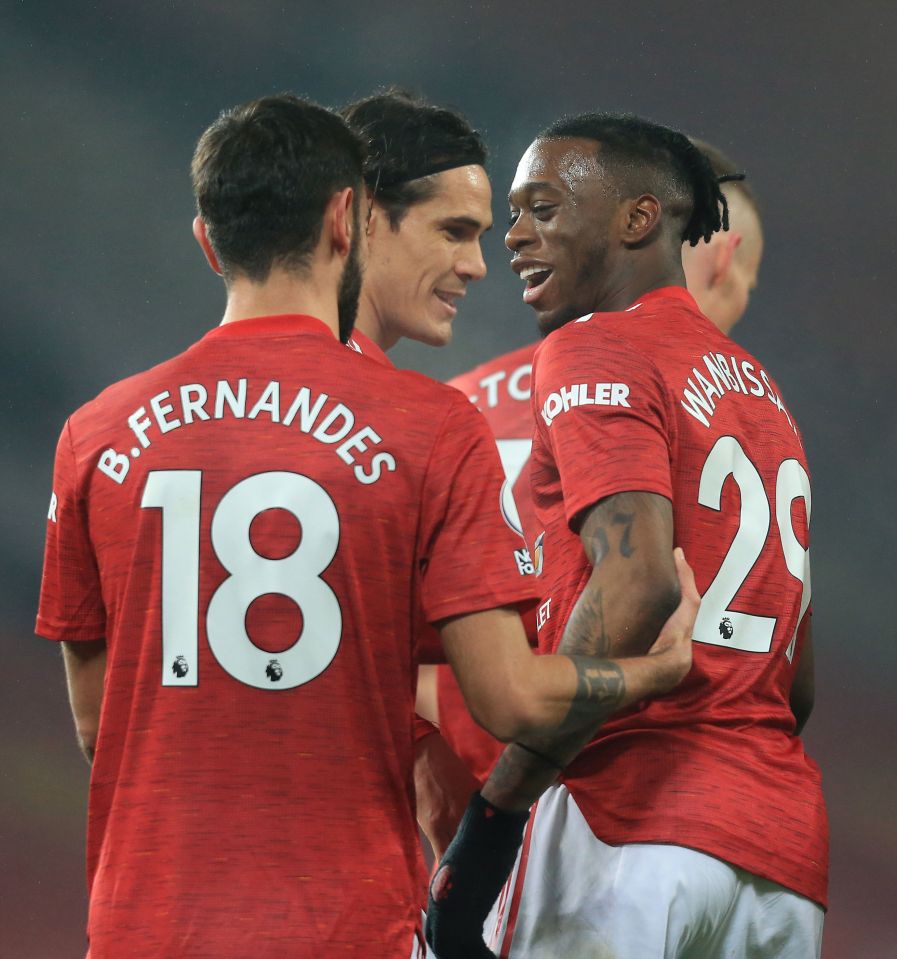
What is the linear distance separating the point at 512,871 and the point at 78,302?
11.7 feet

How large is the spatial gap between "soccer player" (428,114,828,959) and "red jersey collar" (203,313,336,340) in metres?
0.43

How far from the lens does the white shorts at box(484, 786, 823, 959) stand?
1597mm

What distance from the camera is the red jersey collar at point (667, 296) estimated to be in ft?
6.66

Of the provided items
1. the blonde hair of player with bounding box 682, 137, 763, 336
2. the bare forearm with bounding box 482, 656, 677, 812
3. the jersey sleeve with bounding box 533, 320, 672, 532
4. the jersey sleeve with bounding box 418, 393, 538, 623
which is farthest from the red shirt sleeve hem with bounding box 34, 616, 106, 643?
the blonde hair of player with bounding box 682, 137, 763, 336

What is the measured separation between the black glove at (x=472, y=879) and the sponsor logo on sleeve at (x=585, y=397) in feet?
1.74

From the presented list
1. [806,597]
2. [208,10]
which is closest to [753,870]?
[806,597]

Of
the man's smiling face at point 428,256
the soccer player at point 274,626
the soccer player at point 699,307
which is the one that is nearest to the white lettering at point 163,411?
the soccer player at point 274,626

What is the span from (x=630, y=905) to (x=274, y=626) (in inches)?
24.6

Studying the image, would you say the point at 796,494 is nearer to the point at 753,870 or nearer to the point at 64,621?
the point at 753,870

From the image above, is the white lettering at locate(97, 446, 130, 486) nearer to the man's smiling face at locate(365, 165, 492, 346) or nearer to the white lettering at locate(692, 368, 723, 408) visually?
the white lettering at locate(692, 368, 723, 408)

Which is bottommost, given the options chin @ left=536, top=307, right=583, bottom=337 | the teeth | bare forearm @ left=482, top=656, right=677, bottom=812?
bare forearm @ left=482, top=656, right=677, bottom=812

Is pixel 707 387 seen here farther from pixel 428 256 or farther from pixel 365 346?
pixel 428 256

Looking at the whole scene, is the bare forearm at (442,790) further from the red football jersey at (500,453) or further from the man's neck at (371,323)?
the man's neck at (371,323)

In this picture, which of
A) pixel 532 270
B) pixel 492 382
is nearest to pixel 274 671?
pixel 532 270
